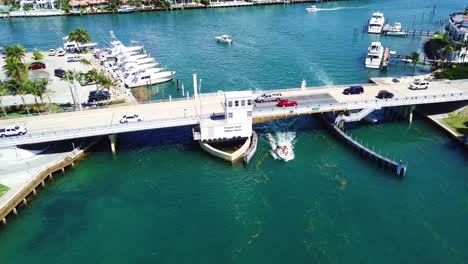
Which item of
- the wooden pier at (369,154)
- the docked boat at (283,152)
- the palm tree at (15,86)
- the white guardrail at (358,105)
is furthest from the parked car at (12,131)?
the wooden pier at (369,154)

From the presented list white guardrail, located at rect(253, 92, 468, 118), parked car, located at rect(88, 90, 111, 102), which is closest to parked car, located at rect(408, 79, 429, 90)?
white guardrail, located at rect(253, 92, 468, 118)

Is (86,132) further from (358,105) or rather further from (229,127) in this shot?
(358,105)

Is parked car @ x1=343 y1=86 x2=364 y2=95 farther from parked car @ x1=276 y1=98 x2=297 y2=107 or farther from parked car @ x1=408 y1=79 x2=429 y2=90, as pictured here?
parked car @ x1=276 y1=98 x2=297 y2=107

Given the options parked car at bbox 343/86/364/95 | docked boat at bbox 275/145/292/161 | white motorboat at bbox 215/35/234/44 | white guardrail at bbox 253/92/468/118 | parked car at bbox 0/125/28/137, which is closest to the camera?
parked car at bbox 0/125/28/137

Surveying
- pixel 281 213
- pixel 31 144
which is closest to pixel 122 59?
pixel 31 144

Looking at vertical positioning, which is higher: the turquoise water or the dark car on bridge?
the dark car on bridge

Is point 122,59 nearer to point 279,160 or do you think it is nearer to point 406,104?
point 279,160

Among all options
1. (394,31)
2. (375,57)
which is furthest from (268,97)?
(394,31)
